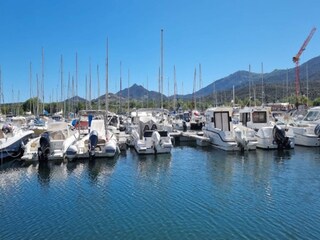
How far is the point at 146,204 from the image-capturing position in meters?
15.6

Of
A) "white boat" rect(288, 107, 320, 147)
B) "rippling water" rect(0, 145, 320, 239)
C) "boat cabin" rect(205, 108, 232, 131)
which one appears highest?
"boat cabin" rect(205, 108, 232, 131)

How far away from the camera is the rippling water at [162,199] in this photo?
40.8ft

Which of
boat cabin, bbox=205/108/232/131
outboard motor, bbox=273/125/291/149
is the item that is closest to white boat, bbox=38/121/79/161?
boat cabin, bbox=205/108/232/131

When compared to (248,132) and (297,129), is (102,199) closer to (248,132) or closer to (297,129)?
(248,132)

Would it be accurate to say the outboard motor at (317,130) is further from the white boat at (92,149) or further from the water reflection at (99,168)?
the water reflection at (99,168)

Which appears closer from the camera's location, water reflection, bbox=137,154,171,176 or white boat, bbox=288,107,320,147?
water reflection, bbox=137,154,171,176

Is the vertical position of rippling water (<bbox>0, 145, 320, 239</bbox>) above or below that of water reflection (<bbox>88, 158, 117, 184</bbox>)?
below

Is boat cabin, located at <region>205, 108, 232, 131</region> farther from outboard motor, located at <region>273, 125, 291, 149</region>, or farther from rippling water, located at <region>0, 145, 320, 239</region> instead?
rippling water, located at <region>0, 145, 320, 239</region>

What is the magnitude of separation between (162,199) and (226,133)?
17563 millimetres

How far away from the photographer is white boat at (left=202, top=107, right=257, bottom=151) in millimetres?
31438

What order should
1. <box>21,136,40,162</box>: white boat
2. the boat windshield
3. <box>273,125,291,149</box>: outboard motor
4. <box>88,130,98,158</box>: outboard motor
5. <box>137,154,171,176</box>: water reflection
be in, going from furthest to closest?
the boat windshield
<box>273,125,291,149</box>: outboard motor
<box>88,130,98,158</box>: outboard motor
<box>21,136,40,162</box>: white boat
<box>137,154,171,176</box>: water reflection

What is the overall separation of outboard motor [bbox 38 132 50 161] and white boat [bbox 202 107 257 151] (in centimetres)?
1628

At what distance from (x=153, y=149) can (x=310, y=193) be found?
15.5 metres

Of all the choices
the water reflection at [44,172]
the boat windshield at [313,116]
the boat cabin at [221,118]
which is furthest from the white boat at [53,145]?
the boat windshield at [313,116]
